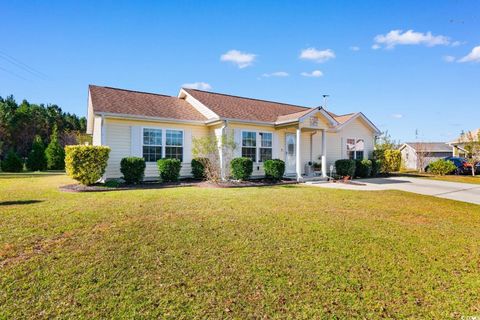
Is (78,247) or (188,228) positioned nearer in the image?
(78,247)

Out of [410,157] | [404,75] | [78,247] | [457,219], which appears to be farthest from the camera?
[410,157]

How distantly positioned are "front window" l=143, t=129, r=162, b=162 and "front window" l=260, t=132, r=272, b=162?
224 inches

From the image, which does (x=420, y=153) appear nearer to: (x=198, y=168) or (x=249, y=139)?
(x=249, y=139)

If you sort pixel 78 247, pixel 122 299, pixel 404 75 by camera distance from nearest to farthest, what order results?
pixel 122 299
pixel 78 247
pixel 404 75

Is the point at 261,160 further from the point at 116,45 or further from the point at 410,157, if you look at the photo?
the point at 410,157

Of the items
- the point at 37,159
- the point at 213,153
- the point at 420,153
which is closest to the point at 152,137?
the point at 213,153

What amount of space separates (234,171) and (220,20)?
25.0 feet

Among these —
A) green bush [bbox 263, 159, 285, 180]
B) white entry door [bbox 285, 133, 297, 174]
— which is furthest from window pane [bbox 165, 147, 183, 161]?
white entry door [bbox 285, 133, 297, 174]

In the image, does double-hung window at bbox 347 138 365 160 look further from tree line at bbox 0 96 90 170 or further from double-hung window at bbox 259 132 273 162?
tree line at bbox 0 96 90 170

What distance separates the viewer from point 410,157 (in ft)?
134

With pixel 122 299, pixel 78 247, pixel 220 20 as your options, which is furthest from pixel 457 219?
pixel 220 20

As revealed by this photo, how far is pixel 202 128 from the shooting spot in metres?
15.1

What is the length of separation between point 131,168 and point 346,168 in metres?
12.4

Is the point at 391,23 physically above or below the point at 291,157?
above
